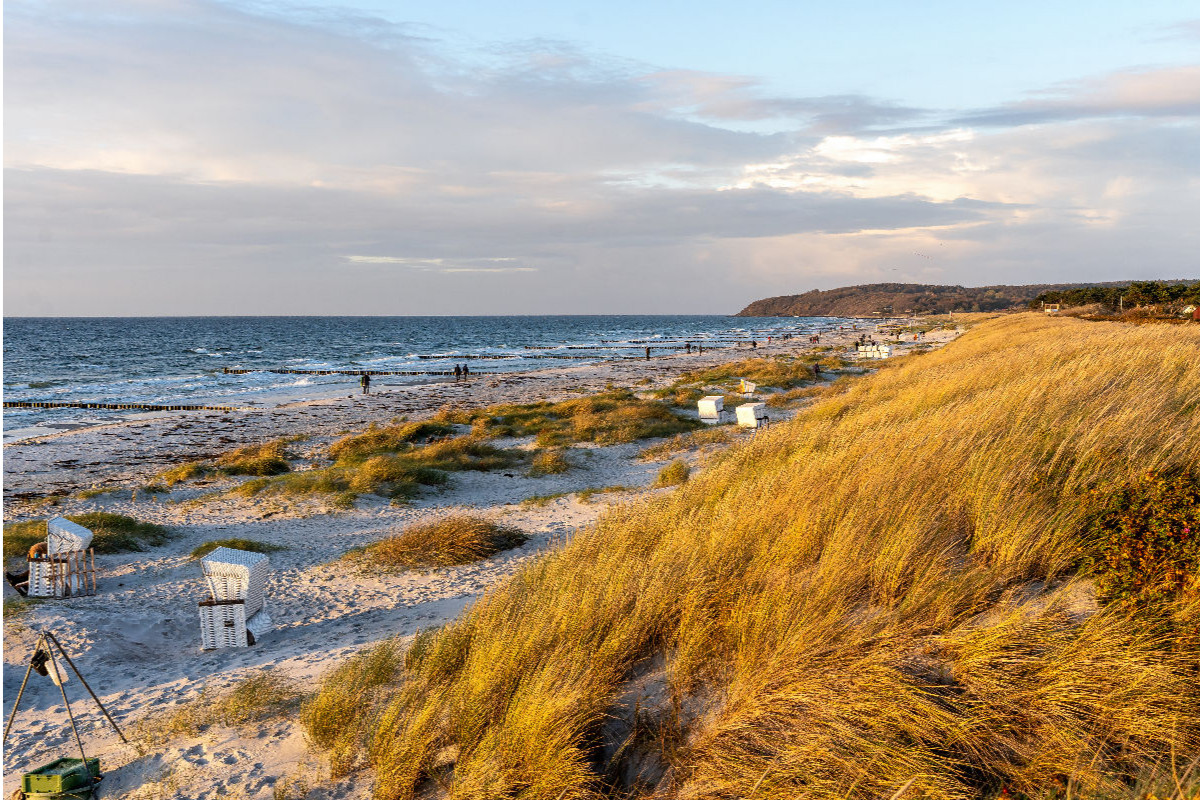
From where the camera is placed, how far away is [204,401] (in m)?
36.4

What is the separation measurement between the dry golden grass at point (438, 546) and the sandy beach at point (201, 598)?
0.25m

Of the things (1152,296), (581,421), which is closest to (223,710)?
(581,421)

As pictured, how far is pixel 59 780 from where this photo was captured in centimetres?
468

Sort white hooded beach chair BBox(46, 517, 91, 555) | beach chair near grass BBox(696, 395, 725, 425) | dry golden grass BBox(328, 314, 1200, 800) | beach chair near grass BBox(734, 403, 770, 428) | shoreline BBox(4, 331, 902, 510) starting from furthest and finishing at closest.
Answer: beach chair near grass BBox(696, 395, 725, 425)
beach chair near grass BBox(734, 403, 770, 428)
shoreline BBox(4, 331, 902, 510)
white hooded beach chair BBox(46, 517, 91, 555)
dry golden grass BBox(328, 314, 1200, 800)

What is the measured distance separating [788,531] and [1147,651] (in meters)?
2.32

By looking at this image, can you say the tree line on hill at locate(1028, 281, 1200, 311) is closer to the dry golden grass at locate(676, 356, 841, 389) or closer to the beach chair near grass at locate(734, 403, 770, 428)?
the dry golden grass at locate(676, 356, 841, 389)

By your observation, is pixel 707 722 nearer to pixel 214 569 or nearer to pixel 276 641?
pixel 276 641

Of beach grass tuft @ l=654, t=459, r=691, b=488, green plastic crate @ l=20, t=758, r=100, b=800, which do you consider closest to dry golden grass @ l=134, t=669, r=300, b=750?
green plastic crate @ l=20, t=758, r=100, b=800

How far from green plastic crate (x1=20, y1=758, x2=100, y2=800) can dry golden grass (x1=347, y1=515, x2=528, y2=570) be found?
5.51 m

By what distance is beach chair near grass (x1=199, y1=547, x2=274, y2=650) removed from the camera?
308 inches

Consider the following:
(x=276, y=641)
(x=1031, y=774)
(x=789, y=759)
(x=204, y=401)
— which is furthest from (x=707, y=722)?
(x=204, y=401)

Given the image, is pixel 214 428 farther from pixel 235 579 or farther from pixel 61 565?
pixel 235 579

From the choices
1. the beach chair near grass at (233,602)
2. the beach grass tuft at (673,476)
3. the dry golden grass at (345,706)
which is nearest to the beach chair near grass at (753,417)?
the beach grass tuft at (673,476)

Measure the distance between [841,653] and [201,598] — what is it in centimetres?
872
